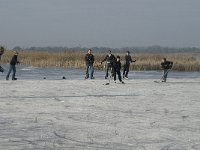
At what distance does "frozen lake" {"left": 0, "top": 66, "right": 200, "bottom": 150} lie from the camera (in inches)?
262

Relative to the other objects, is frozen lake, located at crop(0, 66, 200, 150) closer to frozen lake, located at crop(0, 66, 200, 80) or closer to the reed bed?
frozen lake, located at crop(0, 66, 200, 80)

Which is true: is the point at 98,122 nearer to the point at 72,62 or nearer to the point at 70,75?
the point at 70,75

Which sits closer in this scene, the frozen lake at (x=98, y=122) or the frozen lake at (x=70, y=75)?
the frozen lake at (x=98, y=122)

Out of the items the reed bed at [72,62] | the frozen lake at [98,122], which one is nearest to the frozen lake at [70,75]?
the reed bed at [72,62]

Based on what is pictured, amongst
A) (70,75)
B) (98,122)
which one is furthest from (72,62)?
(98,122)

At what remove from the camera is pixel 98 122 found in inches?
334

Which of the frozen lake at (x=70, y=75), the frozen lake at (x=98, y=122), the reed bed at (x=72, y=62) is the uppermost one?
the reed bed at (x=72, y=62)

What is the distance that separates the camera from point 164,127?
812cm

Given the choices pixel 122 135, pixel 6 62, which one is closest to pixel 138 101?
pixel 122 135

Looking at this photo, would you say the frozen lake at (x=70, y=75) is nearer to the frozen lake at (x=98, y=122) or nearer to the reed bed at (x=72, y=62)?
the reed bed at (x=72, y=62)

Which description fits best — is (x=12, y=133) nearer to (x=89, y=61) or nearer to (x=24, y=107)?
(x=24, y=107)

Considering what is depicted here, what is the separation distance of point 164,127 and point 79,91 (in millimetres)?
6918

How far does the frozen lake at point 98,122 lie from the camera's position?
665cm

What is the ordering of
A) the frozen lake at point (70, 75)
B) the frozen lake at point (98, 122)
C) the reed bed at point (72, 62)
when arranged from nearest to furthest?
the frozen lake at point (98, 122), the frozen lake at point (70, 75), the reed bed at point (72, 62)
